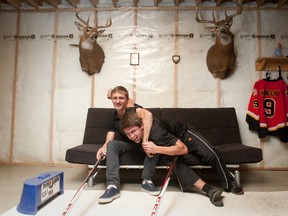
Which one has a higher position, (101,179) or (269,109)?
(269,109)

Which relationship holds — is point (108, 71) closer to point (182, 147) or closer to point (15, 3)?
point (15, 3)

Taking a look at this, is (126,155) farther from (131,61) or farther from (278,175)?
(278,175)

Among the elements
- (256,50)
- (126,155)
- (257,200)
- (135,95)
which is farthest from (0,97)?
(256,50)

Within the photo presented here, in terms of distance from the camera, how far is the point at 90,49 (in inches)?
143

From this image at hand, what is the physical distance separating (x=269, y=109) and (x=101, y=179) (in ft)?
9.02

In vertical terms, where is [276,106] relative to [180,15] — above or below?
below

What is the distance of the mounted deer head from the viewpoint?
3580mm

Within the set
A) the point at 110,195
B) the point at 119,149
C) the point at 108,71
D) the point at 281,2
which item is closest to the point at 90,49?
the point at 108,71

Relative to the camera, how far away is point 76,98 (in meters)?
3.81

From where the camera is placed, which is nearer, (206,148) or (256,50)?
(206,148)

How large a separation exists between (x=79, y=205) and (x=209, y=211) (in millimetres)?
1150

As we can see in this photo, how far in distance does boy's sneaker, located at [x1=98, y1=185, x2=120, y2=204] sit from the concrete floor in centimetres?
40

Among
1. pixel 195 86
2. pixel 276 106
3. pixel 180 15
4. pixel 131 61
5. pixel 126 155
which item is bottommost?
pixel 126 155

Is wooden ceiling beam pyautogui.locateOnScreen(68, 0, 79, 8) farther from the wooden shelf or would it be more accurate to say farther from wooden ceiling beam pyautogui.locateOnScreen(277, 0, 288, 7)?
wooden ceiling beam pyautogui.locateOnScreen(277, 0, 288, 7)
